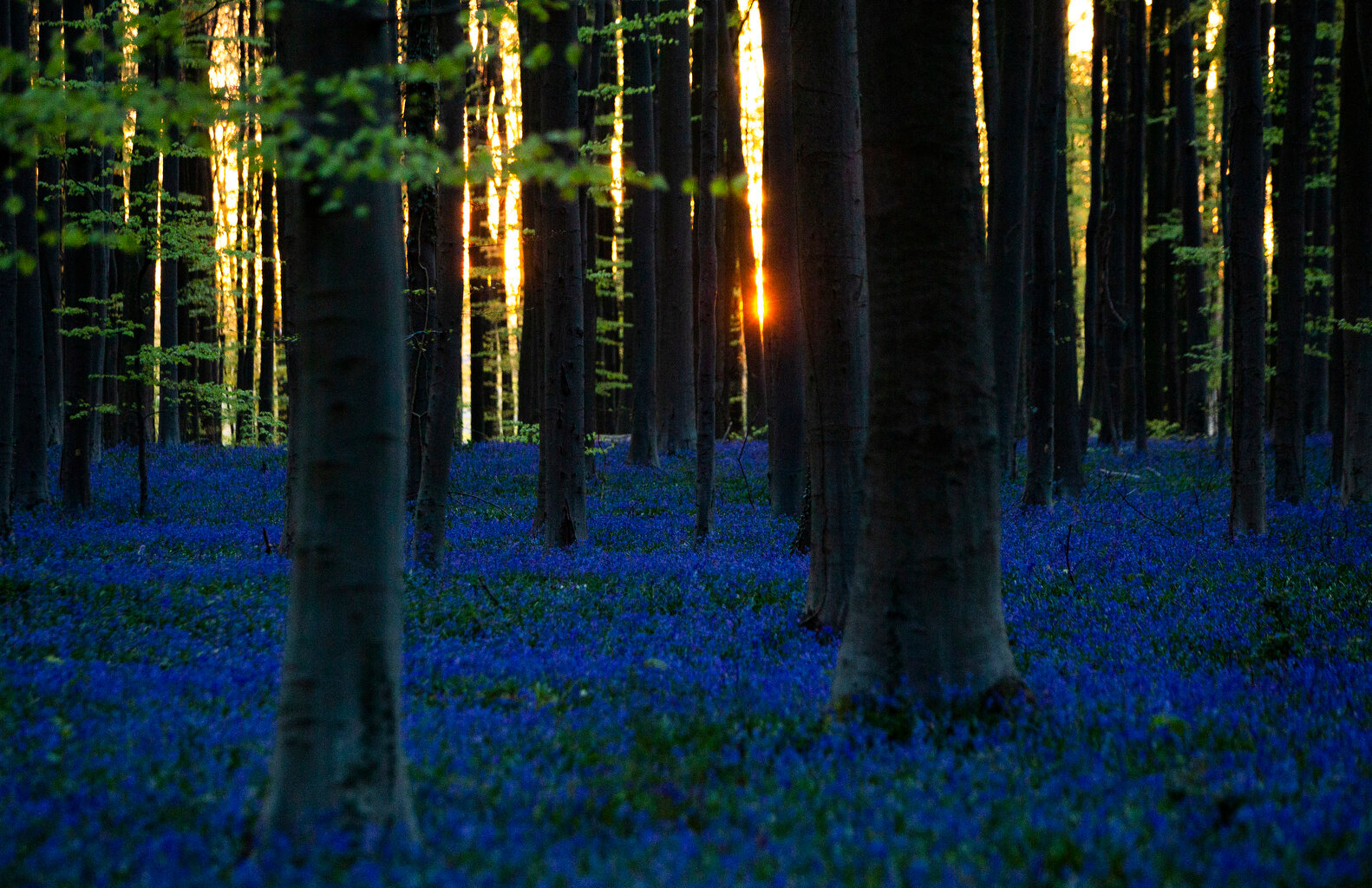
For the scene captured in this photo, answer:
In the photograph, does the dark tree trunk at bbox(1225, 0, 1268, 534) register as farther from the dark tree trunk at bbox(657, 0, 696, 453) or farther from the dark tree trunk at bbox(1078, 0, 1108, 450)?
the dark tree trunk at bbox(657, 0, 696, 453)

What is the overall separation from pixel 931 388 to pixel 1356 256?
14.2 metres

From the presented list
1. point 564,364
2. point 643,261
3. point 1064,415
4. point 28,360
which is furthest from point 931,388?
point 643,261

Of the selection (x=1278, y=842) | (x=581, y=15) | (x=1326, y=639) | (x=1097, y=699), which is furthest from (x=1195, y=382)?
(x=1278, y=842)

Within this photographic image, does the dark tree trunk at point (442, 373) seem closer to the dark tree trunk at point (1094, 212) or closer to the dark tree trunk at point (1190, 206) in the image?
the dark tree trunk at point (1094, 212)

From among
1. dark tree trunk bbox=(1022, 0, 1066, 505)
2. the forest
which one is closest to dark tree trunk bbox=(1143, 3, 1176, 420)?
dark tree trunk bbox=(1022, 0, 1066, 505)

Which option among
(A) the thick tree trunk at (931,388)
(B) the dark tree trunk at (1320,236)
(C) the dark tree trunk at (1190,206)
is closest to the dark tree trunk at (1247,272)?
(A) the thick tree trunk at (931,388)

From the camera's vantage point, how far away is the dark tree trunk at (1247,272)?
1191cm

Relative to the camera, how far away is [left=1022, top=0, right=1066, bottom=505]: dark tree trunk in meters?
16.2

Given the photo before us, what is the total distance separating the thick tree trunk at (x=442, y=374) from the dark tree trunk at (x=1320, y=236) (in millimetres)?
19335

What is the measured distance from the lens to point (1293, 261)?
1448cm

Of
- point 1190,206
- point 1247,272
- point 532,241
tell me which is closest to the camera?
point 1247,272

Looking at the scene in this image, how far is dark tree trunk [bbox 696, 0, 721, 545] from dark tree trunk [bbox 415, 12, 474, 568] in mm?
3232

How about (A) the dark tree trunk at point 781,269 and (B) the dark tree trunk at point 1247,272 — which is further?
(A) the dark tree trunk at point 781,269

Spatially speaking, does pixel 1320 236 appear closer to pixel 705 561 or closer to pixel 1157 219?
pixel 1157 219
